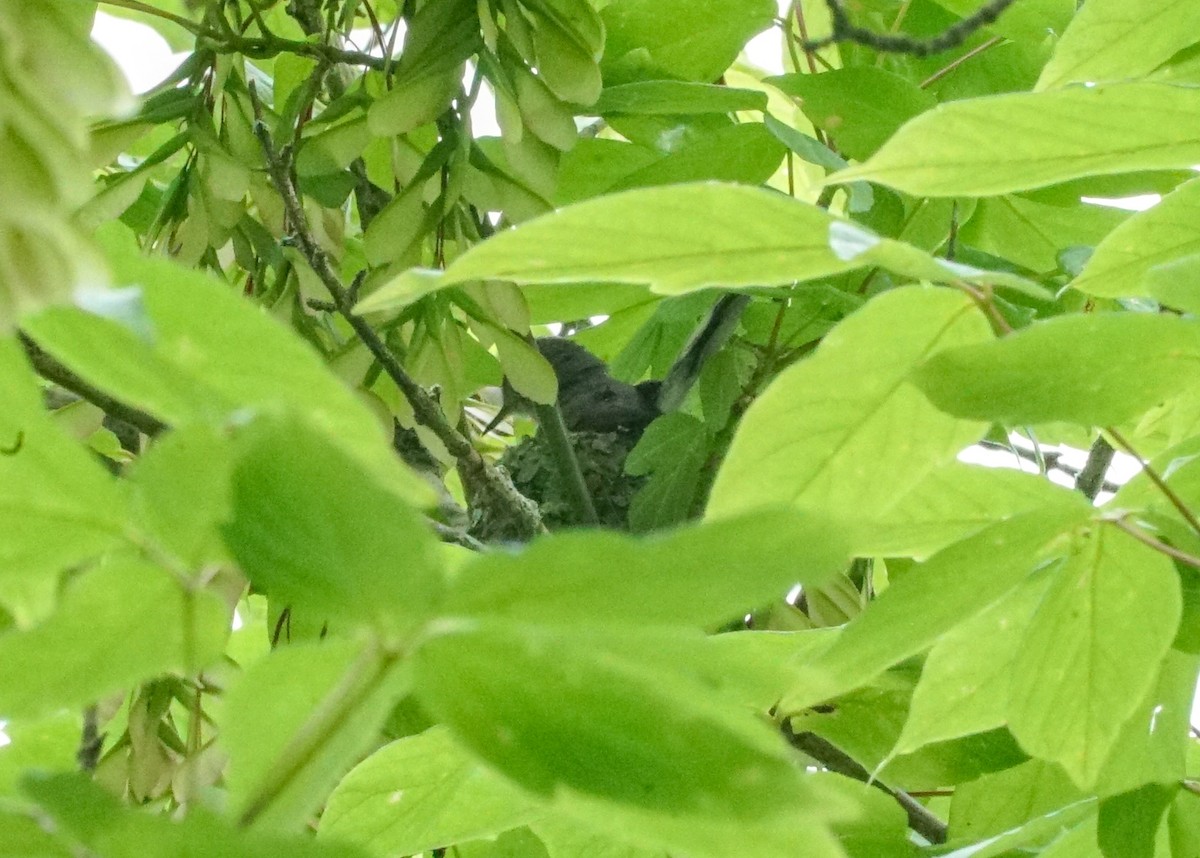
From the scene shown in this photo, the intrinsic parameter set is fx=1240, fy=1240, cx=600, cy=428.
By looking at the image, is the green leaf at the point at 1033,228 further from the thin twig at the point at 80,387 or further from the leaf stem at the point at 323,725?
the leaf stem at the point at 323,725

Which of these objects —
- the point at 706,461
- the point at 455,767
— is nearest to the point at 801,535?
the point at 455,767

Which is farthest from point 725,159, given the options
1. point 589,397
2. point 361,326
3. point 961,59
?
point 589,397

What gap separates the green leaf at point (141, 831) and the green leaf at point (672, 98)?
0.57 meters

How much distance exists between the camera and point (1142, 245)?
405 mm

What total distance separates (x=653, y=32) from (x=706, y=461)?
0.29m

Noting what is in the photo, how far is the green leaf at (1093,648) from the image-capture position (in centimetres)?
36

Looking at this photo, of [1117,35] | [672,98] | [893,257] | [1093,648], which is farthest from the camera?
[672,98]

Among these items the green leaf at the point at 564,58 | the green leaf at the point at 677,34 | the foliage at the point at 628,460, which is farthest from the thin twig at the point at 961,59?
the green leaf at the point at 564,58

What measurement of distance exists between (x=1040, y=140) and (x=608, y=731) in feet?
0.83

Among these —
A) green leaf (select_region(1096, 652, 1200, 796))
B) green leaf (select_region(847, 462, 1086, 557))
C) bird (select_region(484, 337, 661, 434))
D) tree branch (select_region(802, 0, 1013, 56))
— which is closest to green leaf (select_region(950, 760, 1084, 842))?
green leaf (select_region(1096, 652, 1200, 796))

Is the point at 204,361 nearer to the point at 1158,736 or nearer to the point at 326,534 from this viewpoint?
the point at 326,534

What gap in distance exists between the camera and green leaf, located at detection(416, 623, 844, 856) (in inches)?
6.3

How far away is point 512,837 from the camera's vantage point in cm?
47

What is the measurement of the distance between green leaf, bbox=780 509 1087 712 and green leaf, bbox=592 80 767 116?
1.41ft
